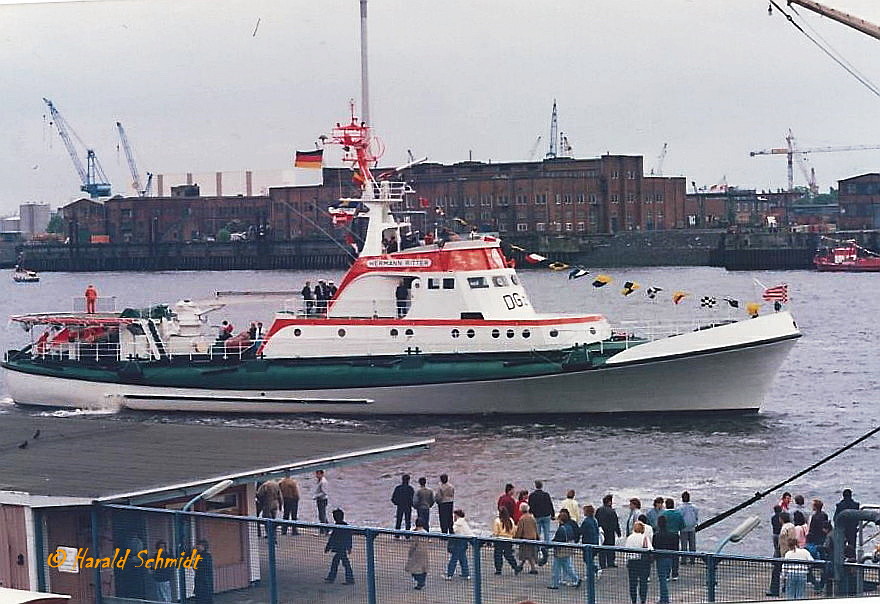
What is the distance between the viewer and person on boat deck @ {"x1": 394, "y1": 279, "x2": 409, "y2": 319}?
29.5 meters

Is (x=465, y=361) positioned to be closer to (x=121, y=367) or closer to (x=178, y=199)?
(x=121, y=367)

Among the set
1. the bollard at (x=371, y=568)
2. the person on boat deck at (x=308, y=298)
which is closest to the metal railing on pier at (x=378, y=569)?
the bollard at (x=371, y=568)

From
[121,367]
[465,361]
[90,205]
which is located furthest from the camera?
[90,205]

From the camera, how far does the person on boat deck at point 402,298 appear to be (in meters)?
29.5

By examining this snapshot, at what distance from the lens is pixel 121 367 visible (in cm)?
3170

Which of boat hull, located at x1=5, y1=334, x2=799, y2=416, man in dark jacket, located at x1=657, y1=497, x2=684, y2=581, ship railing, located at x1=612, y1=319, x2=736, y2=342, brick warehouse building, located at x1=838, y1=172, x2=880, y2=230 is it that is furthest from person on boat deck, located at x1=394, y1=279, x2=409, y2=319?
brick warehouse building, located at x1=838, y1=172, x2=880, y2=230

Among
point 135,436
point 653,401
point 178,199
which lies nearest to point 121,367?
point 653,401

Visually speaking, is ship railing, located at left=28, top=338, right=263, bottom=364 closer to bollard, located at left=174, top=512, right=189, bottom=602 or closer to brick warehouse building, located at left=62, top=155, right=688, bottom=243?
bollard, located at left=174, top=512, right=189, bottom=602

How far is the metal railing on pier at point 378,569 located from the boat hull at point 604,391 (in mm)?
15466

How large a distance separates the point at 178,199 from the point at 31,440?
3036 inches

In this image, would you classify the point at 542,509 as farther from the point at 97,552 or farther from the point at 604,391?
the point at 604,391

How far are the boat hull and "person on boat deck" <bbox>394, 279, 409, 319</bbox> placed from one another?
144 cm

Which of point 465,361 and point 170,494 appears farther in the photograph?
point 465,361

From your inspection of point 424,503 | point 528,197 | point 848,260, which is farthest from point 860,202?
point 424,503
